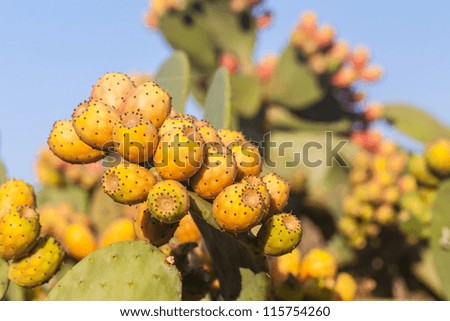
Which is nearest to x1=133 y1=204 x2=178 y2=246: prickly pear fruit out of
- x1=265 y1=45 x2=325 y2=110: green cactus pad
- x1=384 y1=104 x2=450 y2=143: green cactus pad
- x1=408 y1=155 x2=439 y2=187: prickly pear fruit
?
x1=408 y1=155 x2=439 y2=187: prickly pear fruit

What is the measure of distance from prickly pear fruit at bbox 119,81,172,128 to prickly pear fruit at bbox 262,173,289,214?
0.83 ft

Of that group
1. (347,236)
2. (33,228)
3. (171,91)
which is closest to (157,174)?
(33,228)

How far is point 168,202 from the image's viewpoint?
47.3 inches

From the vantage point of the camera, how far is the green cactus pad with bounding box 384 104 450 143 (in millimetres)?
4215

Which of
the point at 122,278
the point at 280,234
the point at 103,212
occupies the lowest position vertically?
the point at 103,212

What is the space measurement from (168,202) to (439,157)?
6.80 feet

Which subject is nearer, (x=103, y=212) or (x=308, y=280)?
(x=308, y=280)

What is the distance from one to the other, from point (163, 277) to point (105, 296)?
119 millimetres

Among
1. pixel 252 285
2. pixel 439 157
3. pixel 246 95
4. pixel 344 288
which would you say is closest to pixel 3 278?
pixel 252 285

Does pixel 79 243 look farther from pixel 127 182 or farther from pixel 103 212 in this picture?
pixel 103 212

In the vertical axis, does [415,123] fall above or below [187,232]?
below

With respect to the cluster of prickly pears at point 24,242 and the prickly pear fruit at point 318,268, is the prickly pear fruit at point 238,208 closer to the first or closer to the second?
the cluster of prickly pears at point 24,242
